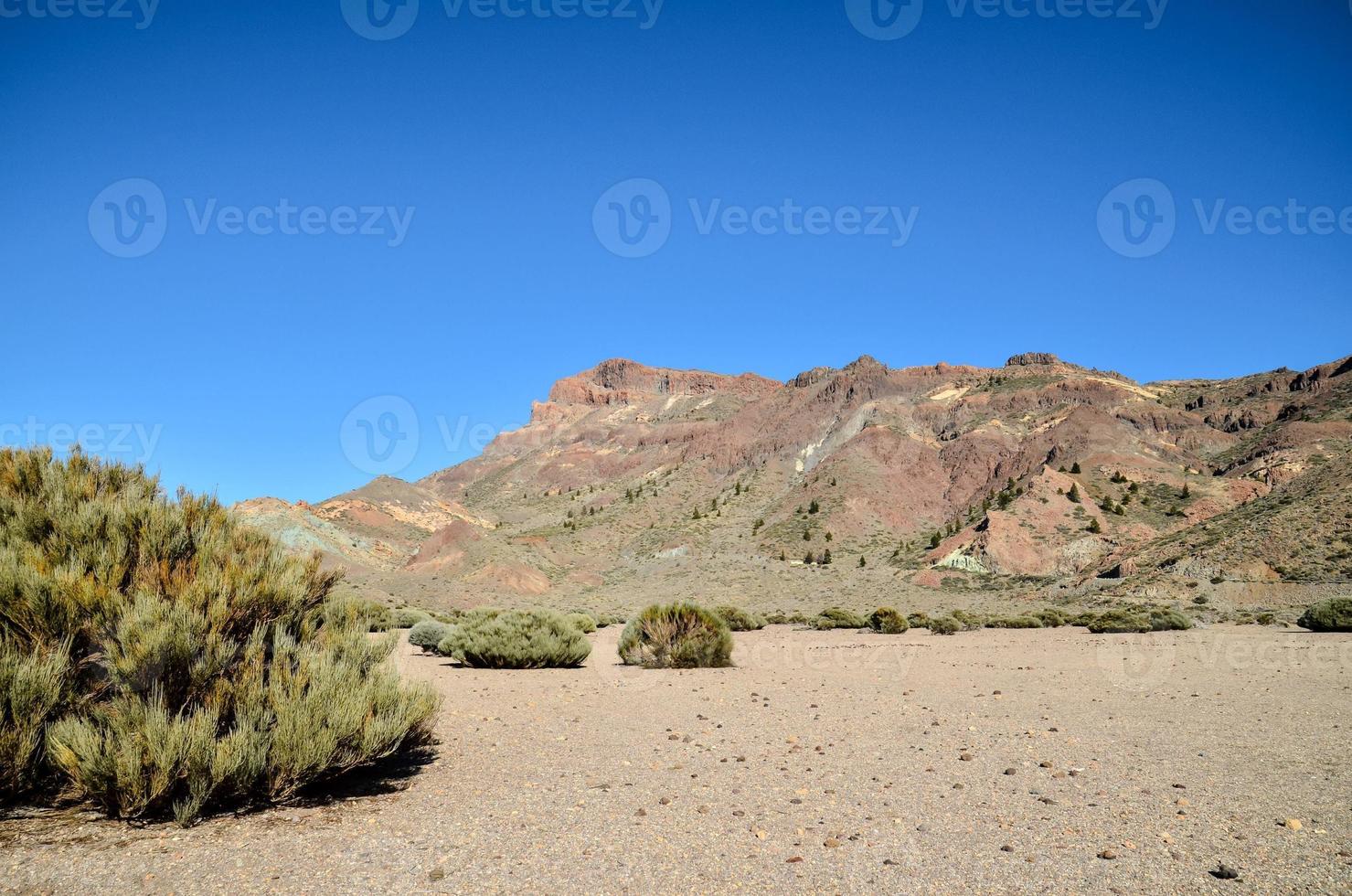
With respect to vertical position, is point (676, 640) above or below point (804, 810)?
above

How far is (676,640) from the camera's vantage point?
59.3 feet

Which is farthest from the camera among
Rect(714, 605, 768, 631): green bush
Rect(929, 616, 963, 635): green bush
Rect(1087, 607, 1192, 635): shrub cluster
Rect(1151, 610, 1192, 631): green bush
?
Rect(714, 605, 768, 631): green bush

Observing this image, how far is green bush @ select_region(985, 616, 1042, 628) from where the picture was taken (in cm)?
3300

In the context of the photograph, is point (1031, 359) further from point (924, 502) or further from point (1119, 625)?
point (1119, 625)

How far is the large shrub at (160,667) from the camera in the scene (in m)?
5.37

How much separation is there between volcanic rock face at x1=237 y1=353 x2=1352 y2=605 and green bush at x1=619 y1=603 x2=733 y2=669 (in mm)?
31742

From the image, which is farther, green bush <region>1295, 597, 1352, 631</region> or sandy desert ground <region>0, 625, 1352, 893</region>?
green bush <region>1295, 597, 1352, 631</region>

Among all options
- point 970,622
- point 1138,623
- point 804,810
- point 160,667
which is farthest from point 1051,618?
point 160,667

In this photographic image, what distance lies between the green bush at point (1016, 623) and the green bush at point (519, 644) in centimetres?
2226

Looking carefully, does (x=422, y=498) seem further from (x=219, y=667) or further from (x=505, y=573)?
(x=219, y=667)

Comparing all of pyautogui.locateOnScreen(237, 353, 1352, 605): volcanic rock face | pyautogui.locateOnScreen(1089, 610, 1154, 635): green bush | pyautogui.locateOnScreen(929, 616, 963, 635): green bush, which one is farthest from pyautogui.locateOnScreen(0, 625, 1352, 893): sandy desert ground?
pyautogui.locateOnScreen(237, 353, 1352, 605): volcanic rock face

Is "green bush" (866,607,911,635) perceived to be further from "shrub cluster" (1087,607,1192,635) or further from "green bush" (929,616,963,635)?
"shrub cluster" (1087,607,1192,635)

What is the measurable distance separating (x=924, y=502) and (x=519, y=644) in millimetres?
72412

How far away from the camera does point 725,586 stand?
2307 inches
